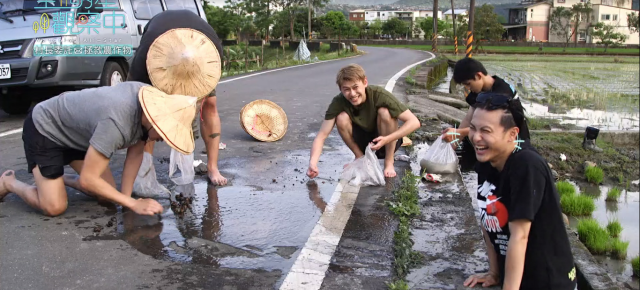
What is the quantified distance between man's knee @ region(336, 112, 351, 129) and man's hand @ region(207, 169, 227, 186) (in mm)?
1107

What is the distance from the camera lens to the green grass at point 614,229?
5.72 meters

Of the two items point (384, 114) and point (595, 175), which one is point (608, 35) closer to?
point (595, 175)

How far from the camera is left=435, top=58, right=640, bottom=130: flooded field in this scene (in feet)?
40.6

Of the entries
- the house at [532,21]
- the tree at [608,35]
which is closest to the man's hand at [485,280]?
the tree at [608,35]

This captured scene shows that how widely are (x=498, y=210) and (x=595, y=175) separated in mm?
5313

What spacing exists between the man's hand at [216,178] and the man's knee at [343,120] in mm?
1107

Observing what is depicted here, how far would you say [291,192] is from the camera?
5230mm

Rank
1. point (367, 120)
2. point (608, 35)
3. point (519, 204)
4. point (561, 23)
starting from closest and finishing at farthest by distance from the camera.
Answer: point (519, 204)
point (367, 120)
point (608, 35)
point (561, 23)

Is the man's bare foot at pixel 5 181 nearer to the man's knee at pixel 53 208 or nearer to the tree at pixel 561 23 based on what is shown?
the man's knee at pixel 53 208

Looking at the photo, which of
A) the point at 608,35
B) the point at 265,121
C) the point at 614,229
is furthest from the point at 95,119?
the point at 608,35

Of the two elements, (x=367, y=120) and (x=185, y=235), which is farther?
(x=367, y=120)

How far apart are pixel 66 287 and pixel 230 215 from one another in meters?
1.47

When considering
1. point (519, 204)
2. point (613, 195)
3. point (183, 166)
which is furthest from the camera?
point (613, 195)

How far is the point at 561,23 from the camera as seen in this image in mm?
69438
